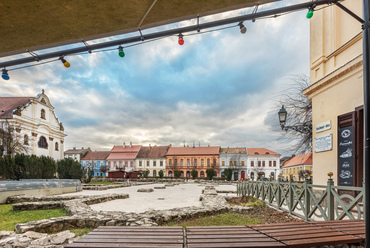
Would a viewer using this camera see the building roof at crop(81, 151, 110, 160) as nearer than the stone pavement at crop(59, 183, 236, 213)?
No

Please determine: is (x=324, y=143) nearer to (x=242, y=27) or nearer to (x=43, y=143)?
(x=242, y=27)

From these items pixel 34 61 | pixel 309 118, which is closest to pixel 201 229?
pixel 34 61

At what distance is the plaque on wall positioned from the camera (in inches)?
278

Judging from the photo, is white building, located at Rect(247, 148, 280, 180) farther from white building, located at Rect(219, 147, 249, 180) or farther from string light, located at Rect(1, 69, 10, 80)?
→ string light, located at Rect(1, 69, 10, 80)

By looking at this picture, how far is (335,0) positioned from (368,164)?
2.45 meters

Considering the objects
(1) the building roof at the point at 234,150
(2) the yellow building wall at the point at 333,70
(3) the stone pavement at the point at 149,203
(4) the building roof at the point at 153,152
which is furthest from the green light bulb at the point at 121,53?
(4) the building roof at the point at 153,152

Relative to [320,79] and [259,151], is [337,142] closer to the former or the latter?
[320,79]

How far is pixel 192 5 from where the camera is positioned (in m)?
2.60

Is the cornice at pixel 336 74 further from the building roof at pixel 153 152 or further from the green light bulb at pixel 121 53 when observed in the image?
the building roof at pixel 153 152

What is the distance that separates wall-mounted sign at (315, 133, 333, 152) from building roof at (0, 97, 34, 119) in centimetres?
4206

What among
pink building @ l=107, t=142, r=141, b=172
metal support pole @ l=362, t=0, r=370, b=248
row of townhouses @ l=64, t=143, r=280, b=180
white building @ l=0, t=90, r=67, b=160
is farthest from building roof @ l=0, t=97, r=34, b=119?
metal support pole @ l=362, t=0, r=370, b=248

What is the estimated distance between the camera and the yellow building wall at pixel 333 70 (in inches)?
281

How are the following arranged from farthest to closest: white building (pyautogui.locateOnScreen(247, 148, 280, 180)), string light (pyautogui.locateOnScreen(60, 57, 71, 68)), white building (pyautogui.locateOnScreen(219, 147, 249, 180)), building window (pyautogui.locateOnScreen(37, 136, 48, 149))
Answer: white building (pyautogui.locateOnScreen(219, 147, 249, 180))
white building (pyautogui.locateOnScreen(247, 148, 280, 180))
building window (pyautogui.locateOnScreen(37, 136, 48, 149))
string light (pyautogui.locateOnScreen(60, 57, 71, 68))

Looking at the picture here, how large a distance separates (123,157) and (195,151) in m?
22.3
